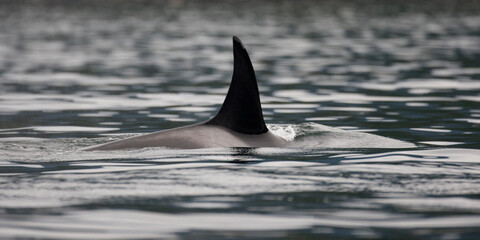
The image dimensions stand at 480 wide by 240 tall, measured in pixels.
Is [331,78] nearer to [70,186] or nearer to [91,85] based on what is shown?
[91,85]

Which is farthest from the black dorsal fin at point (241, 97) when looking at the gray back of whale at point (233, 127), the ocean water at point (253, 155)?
the ocean water at point (253, 155)

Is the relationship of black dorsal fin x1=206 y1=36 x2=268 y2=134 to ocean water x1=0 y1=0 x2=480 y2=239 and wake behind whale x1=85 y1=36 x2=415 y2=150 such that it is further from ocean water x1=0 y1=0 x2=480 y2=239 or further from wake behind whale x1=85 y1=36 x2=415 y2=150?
ocean water x1=0 y1=0 x2=480 y2=239

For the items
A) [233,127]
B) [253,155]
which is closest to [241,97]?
[233,127]

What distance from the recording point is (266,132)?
458 inches

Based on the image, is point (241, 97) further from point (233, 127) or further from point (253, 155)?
point (253, 155)

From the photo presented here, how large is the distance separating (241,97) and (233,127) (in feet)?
1.38

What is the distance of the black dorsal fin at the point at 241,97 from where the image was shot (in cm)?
1109

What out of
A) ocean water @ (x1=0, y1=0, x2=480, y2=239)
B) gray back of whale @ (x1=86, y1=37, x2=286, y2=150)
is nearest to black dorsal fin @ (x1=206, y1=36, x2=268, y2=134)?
gray back of whale @ (x1=86, y1=37, x2=286, y2=150)

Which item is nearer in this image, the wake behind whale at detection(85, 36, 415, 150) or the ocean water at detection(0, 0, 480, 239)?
the ocean water at detection(0, 0, 480, 239)

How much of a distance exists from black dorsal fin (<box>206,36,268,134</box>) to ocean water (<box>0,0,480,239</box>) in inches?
16.9

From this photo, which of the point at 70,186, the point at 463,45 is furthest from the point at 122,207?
the point at 463,45

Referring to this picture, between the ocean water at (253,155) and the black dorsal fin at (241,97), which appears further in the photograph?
the black dorsal fin at (241,97)

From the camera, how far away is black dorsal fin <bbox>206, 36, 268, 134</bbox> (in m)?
11.1

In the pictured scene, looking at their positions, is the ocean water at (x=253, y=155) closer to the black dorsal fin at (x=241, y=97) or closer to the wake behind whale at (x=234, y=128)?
the wake behind whale at (x=234, y=128)
